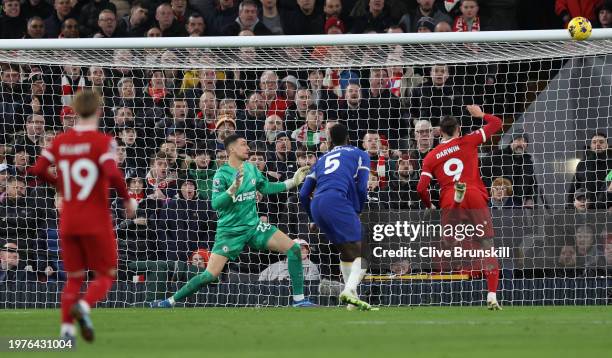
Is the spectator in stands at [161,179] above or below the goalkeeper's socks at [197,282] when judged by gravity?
above

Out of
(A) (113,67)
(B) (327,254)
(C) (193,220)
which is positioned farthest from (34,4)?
(B) (327,254)

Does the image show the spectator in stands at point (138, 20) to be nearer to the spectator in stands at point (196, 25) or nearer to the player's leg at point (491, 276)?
the spectator in stands at point (196, 25)

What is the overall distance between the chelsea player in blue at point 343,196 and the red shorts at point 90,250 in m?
4.13

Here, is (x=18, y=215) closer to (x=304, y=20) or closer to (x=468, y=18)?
(x=304, y=20)

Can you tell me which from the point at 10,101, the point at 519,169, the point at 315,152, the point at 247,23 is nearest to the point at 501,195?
the point at 519,169

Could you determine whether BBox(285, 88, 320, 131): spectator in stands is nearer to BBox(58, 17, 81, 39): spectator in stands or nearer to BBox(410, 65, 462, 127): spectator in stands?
BBox(410, 65, 462, 127): spectator in stands

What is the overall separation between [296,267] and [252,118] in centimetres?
311

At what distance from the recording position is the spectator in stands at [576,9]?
16516mm

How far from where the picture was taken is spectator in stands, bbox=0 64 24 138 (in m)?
15.3

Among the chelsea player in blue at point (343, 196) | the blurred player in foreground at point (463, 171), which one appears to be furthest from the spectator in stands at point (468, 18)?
the chelsea player in blue at point (343, 196)

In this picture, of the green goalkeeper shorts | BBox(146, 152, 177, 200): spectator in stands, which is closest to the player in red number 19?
the green goalkeeper shorts

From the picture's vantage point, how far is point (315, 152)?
15.1 m

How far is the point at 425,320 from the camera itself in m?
10.5

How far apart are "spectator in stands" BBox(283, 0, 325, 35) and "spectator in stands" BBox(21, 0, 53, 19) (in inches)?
149
